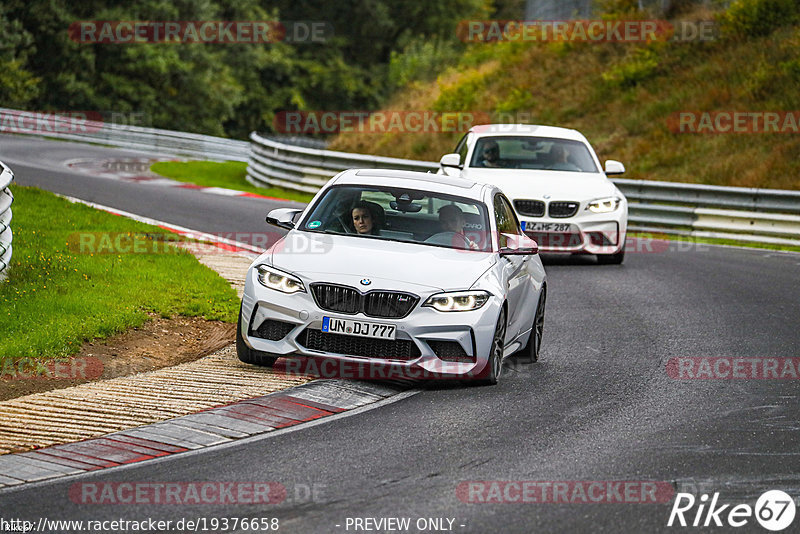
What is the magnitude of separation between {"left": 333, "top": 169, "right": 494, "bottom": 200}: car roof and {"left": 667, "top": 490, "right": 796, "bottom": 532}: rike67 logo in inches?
169

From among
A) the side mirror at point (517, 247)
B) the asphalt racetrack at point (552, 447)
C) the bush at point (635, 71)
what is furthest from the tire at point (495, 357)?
the bush at point (635, 71)

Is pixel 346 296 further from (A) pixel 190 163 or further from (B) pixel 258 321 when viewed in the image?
(A) pixel 190 163

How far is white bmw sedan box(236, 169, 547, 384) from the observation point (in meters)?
8.54

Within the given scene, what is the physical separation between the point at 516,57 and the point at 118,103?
19299 millimetres

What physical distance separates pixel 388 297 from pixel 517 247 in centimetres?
153

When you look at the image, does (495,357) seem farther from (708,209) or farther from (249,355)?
(708,209)

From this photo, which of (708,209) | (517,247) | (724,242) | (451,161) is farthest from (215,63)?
(517,247)

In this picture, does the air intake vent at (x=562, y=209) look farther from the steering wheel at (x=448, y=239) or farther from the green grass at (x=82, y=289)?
the steering wheel at (x=448, y=239)

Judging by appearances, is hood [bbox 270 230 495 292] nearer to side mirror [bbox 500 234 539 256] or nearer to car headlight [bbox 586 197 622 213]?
side mirror [bbox 500 234 539 256]

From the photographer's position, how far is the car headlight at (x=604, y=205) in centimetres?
1614

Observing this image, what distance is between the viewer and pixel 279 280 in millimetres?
8766

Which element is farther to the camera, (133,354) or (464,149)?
(464,149)

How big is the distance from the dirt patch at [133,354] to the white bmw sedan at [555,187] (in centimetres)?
617

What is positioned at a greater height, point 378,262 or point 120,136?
point 378,262
